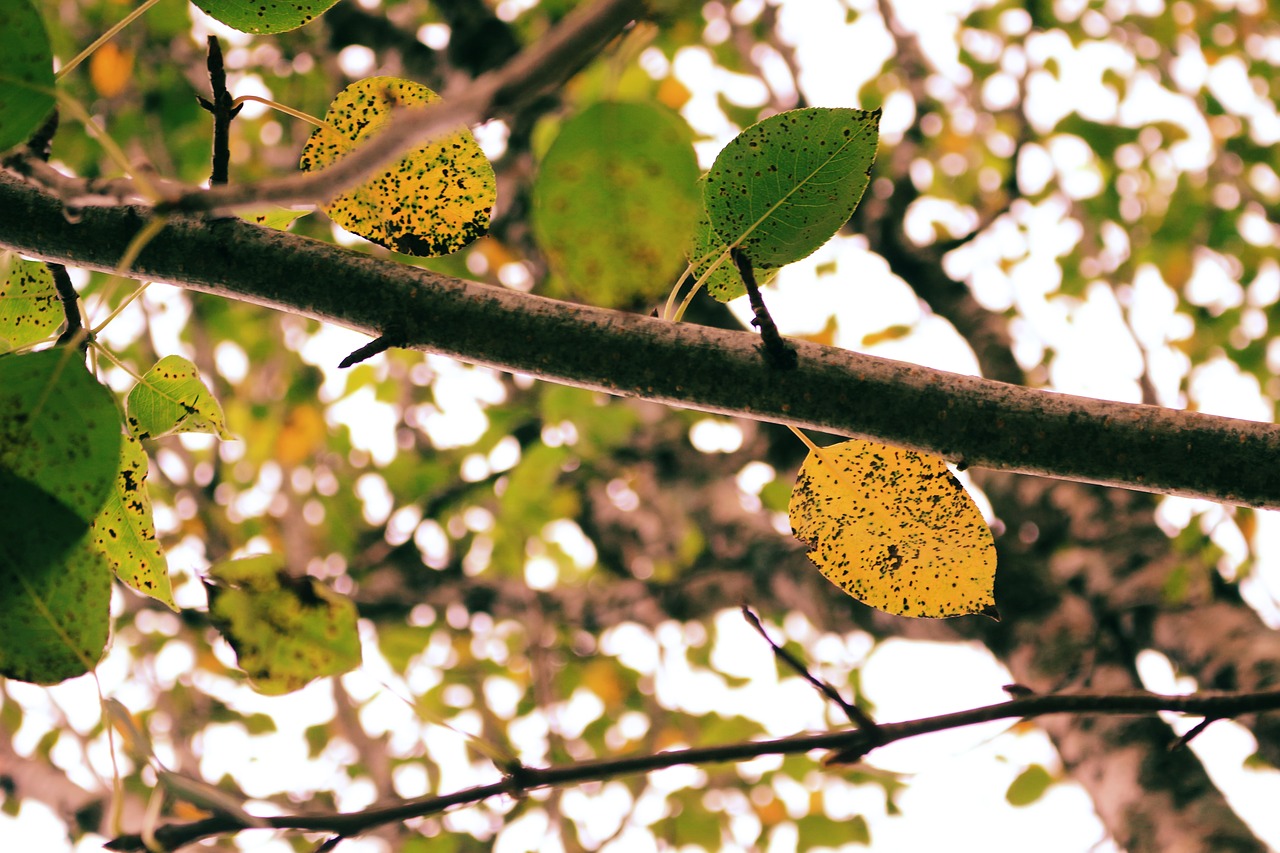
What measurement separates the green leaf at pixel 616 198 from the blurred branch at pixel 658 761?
188 millimetres

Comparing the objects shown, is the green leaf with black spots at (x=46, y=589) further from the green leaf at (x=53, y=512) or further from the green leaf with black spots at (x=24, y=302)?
the green leaf with black spots at (x=24, y=302)

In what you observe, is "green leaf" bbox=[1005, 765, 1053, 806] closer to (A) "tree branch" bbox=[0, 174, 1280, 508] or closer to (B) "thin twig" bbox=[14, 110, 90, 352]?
(A) "tree branch" bbox=[0, 174, 1280, 508]

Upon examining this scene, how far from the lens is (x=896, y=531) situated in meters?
0.44

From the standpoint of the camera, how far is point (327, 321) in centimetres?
42

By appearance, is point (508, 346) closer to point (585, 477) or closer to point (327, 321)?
point (327, 321)

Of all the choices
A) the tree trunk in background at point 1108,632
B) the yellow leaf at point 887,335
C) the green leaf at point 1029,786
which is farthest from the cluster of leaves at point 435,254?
the yellow leaf at point 887,335

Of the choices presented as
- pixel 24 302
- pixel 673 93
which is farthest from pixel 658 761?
pixel 673 93

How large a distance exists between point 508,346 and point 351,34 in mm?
2103

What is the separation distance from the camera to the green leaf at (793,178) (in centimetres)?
39

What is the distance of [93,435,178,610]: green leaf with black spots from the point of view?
454 millimetres

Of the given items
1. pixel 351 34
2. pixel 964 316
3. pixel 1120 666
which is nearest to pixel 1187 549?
pixel 1120 666

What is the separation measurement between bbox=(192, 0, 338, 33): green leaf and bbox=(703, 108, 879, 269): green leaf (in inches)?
8.8

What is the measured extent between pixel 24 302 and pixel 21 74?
217 mm

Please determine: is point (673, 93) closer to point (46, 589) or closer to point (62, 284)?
point (62, 284)
